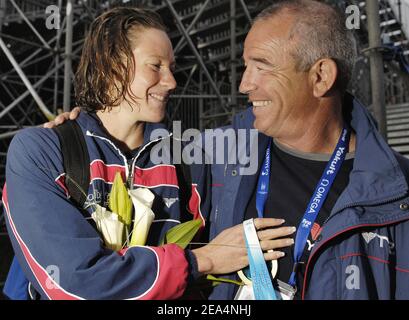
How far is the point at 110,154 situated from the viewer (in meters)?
1.82

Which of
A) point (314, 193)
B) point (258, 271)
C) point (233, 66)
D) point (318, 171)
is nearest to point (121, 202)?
point (258, 271)

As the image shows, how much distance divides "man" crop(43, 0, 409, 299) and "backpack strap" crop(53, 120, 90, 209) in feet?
2.06

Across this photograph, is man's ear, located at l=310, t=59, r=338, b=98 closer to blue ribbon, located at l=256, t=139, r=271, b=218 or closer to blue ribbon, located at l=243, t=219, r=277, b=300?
blue ribbon, located at l=256, t=139, r=271, b=218

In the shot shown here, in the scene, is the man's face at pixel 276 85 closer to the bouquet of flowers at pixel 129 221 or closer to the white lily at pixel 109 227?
the bouquet of flowers at pixel 129 221

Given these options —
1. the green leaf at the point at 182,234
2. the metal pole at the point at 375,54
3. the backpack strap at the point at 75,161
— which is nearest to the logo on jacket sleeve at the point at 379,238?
the green leaf at the point at 182,234

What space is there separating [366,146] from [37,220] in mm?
1375

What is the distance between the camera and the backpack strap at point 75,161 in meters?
1.64

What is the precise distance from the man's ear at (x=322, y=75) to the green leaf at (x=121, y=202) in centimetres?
103

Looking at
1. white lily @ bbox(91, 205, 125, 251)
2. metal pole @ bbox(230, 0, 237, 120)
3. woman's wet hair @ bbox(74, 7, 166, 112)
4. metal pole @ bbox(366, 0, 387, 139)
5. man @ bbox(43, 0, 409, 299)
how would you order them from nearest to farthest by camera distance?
white lily @ bbox(91, 205, 125, 251) → man @ bbox(43, 0, 409, 299) → woman's wet hair @ bbox(74, 7, 166, 112) → metal pole @ bbox(366, 0, 387, 139) → metal pole @ bbox(230, 0, 237, 120)

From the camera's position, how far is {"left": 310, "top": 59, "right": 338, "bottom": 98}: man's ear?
2.06 metres

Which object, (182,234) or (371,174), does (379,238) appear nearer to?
(371,174)

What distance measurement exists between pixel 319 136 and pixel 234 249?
0.76m

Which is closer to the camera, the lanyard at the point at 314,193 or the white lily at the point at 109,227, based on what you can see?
the white lily at the point at 109,227

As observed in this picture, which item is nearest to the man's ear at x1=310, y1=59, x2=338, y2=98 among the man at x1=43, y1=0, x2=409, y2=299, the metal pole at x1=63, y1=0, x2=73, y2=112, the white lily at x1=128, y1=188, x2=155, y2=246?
the man at x1=43, y1=0, x2=409, y2=299
